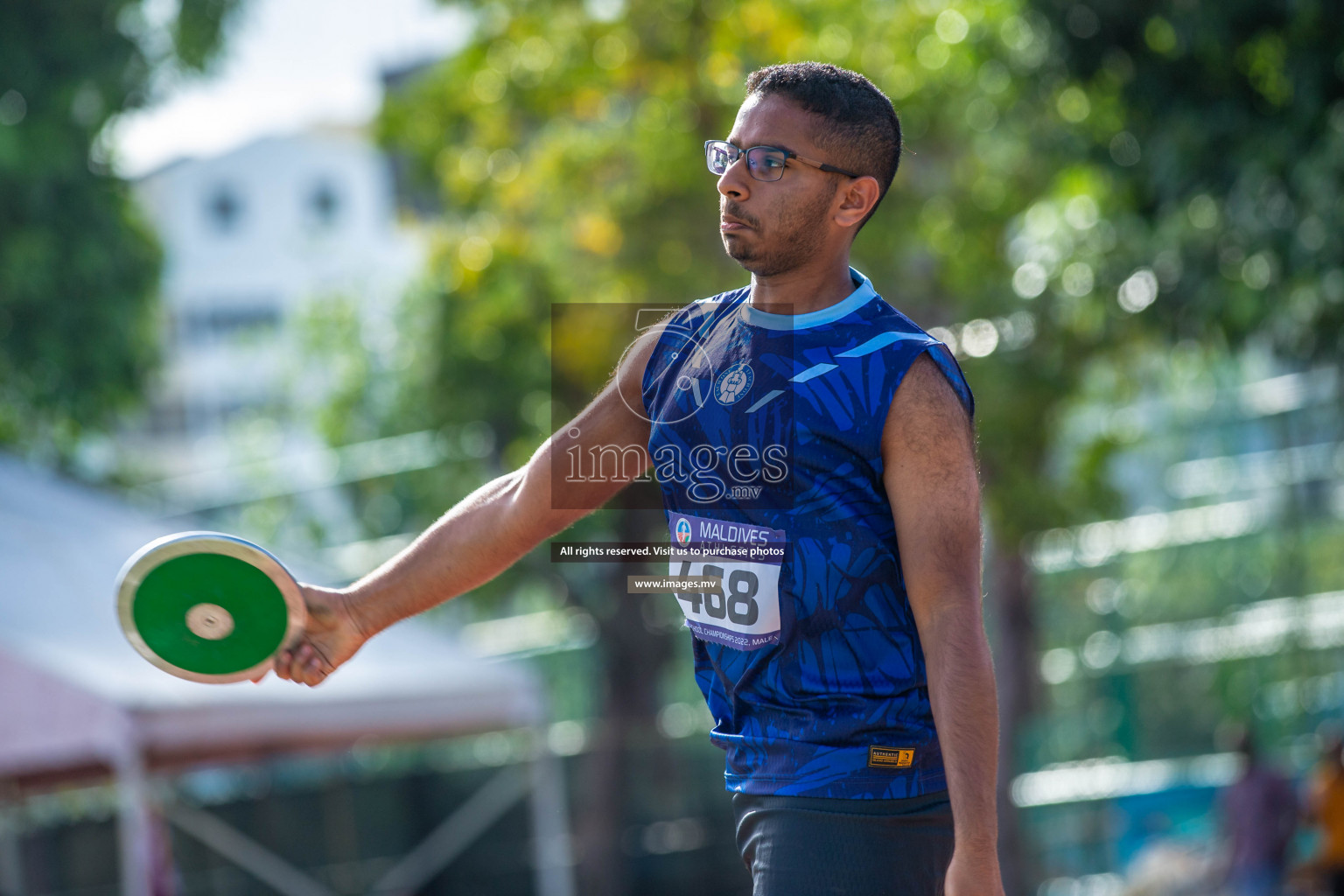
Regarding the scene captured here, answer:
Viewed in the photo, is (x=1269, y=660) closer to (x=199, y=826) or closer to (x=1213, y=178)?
(x=1213, y=178)

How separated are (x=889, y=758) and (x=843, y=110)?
0.99 metres

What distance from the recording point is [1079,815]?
13.6 m

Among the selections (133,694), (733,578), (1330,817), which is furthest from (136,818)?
(1330,817)

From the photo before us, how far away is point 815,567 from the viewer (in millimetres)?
2236

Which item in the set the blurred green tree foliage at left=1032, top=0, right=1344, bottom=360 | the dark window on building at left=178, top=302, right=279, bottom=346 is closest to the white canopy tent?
the blurred green tree foliage at left=1032, top=0, right=1344, bottom=360

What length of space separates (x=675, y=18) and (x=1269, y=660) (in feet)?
25.9

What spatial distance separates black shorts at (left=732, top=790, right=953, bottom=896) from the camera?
84.7 inches

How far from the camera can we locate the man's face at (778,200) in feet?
7.70

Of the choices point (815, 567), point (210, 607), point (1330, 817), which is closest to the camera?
point (815, 567)

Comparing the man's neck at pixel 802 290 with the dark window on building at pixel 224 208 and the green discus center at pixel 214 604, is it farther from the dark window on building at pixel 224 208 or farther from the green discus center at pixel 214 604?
the dark window on building at pixel 224 208

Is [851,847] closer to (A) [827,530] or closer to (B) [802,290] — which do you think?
(A) [827,530]

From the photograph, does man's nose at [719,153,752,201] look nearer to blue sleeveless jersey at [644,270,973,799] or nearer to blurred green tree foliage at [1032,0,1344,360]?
blue sleeveless jersey at [644,270,973,799]

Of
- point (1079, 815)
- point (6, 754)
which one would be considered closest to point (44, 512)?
point (6, 754)

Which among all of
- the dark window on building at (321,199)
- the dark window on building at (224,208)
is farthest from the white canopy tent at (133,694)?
the dark window on building at (321,199)
